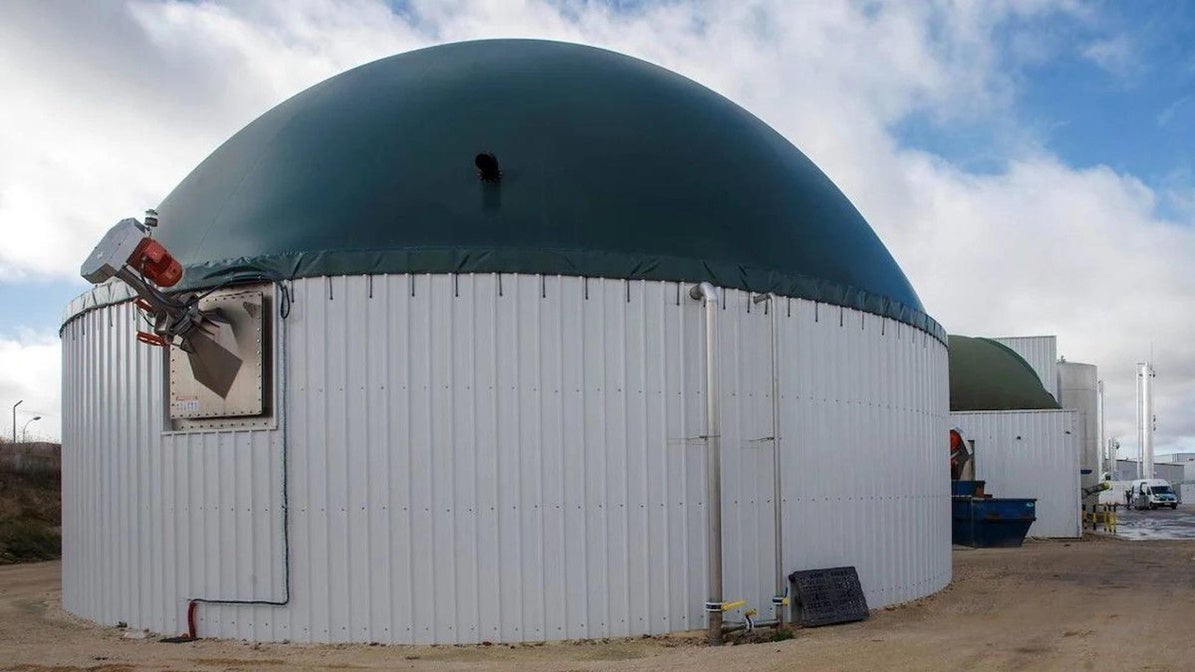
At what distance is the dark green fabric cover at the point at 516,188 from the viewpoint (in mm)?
12922

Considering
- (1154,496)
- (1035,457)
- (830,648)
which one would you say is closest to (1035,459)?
(1035,457)

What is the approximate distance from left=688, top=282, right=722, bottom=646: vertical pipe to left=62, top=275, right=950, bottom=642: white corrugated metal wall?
158 millimetres

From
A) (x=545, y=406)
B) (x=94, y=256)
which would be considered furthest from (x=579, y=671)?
(x=94, y=256)

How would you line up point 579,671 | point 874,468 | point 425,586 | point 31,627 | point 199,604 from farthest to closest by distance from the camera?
point 874,468 < point 31,627 < point 199,604 < point 425,586 < point 579,671

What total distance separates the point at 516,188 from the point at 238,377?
4.15 m

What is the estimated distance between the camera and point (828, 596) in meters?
14.2

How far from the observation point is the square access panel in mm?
13016

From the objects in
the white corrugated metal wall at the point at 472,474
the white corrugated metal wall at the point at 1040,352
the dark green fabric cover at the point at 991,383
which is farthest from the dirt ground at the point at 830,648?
the white corrugated metal wall at the point at 1040,352

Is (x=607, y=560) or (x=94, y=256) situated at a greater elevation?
(x=94, y=256)

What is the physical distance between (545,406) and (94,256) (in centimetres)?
558

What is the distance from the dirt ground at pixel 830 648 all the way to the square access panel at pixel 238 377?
2736 mm

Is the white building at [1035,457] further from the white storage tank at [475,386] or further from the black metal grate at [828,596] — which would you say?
the black metal grate at [828,596]

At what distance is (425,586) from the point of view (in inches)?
488

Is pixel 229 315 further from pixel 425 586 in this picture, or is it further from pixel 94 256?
pixel 425 586
